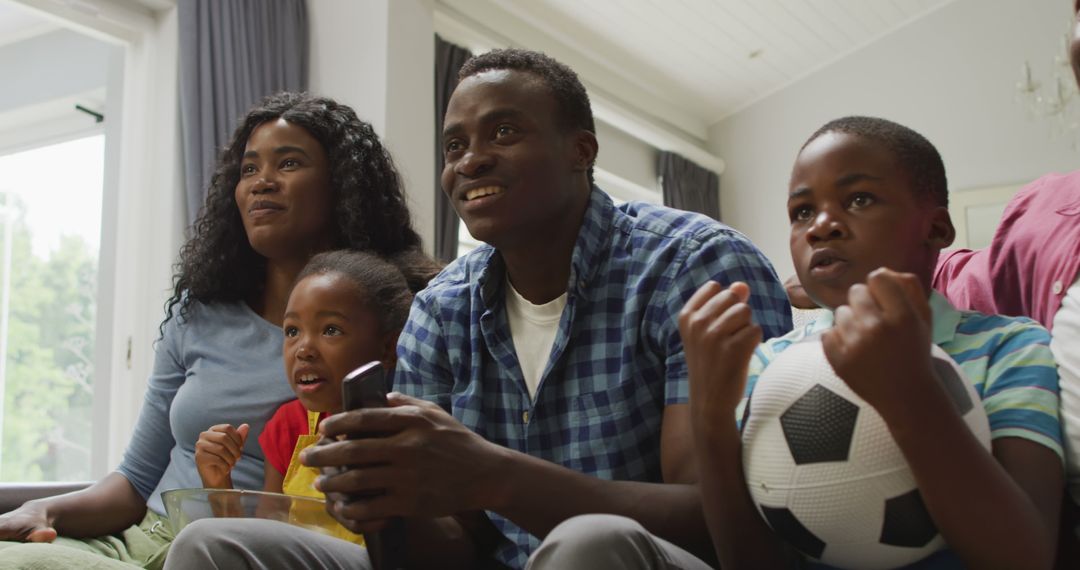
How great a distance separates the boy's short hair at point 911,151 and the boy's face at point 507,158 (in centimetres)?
38

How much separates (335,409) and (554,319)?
1.59 feet

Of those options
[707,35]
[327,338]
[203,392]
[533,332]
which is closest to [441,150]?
[707,35]

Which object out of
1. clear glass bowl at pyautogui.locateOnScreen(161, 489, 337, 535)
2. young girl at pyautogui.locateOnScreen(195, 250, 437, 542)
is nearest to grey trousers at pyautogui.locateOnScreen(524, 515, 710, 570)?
clear glass bowl at pyautogui.locateOnScreen(161, 489, 337, 535)

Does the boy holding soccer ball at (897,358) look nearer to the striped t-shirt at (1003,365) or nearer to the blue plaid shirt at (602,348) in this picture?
the striped t-shirt at (1003,365)

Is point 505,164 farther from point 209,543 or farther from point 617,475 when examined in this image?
point 209,543

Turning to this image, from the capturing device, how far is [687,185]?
6.55 m

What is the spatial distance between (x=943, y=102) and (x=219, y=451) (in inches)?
221

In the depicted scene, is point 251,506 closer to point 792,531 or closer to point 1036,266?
point 792,531

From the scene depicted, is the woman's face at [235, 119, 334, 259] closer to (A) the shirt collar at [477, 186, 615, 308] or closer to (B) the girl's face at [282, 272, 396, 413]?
(B) the girl's face at [282, 272, 396, 413]

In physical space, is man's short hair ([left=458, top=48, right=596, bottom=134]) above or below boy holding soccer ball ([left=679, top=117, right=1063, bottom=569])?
above

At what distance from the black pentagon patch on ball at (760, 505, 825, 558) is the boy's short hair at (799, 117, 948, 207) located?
402 millimetres

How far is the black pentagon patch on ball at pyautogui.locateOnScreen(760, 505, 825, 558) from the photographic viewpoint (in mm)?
883

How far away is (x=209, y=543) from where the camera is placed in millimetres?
1021

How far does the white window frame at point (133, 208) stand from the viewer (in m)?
3.09
